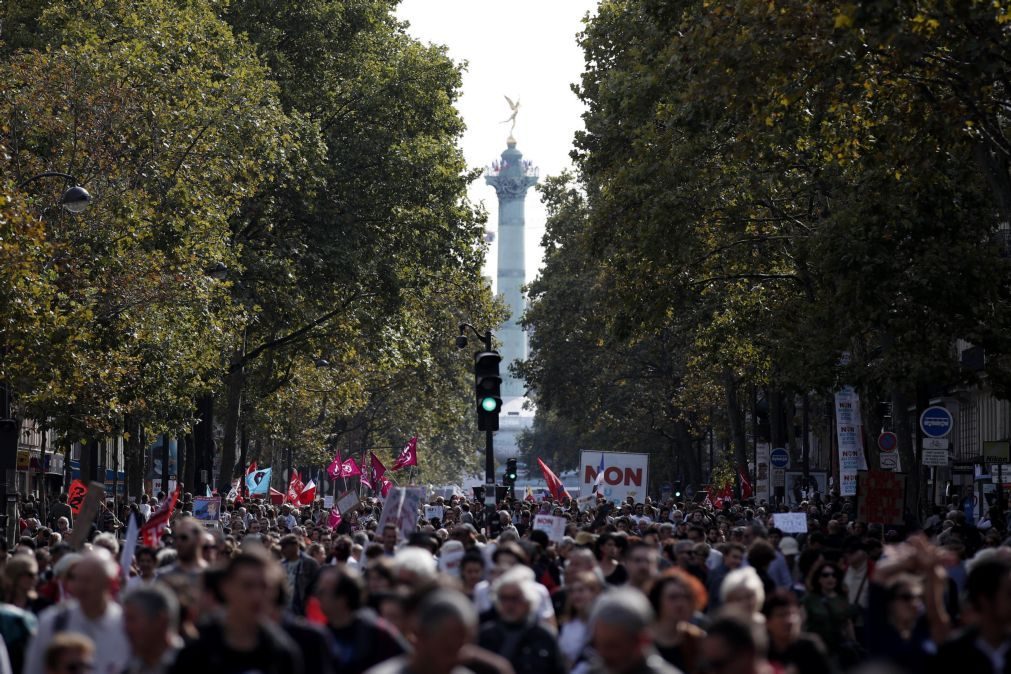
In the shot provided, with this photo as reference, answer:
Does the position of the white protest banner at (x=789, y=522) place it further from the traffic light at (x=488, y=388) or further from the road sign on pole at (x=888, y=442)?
the road sign on pole at (x=888, y=442)

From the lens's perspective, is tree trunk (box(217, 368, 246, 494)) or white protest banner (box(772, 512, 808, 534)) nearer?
white protest banner (box(772, 512, 808, 534))

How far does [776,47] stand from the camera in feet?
68.7

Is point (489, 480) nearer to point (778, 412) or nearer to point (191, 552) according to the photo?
point (191, 552)

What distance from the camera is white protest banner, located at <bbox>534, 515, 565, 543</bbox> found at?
21703 mm

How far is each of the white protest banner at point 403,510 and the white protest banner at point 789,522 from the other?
682 centimetres

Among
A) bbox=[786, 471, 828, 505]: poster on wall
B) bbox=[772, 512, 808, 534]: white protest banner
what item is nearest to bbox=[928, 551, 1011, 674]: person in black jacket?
bbox=[772, 512, 808, 534]: white protest banner

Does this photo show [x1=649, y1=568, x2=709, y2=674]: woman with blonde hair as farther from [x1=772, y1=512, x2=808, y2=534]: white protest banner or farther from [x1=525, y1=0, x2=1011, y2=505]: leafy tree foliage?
[x1=772, y1=512, x2=808, y2=534]: white protest banner

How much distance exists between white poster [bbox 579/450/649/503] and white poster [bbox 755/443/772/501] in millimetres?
3332

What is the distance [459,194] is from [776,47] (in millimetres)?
28791

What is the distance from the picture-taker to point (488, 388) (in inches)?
898

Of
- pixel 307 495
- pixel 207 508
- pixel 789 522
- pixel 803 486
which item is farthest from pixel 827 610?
pixel 307 495

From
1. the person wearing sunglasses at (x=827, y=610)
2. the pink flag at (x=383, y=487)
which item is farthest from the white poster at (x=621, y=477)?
the person wearing sunglasses at (x=827, y=610)

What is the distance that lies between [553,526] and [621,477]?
21.4 m

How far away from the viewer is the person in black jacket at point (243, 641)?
7133 millimetres
